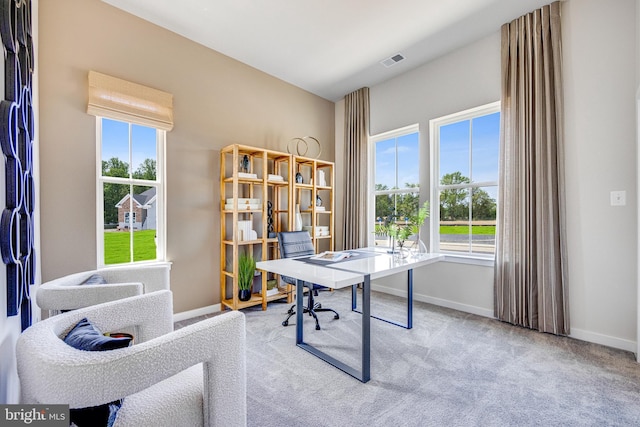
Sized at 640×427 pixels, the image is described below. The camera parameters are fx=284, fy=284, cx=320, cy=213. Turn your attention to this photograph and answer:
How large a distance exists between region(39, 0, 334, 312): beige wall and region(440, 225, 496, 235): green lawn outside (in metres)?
2.55

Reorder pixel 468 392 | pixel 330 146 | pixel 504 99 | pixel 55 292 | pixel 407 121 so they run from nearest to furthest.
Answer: pixel 55 292, pixel 468 392, pixel 504 99, pixel 407 121, pixel 330 146

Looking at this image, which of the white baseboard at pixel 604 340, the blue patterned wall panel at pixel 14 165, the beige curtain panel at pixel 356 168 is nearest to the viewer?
the blue patterned wall panel at pixel 14 165

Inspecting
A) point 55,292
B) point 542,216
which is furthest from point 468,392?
point 55,292

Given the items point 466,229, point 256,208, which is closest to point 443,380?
point 466,229

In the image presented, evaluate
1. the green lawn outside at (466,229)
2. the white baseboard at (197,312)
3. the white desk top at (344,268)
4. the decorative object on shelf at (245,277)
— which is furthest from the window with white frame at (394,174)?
the white baseboard at (197,312)

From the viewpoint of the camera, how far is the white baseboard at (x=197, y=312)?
9.94 feet

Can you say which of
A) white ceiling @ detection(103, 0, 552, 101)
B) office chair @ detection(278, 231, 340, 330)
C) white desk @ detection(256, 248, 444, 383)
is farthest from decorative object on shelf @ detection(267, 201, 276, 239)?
white ceiling @ detection(103, 0, 552, 101)

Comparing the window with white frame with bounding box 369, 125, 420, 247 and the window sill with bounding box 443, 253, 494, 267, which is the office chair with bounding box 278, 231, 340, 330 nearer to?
the window with white frame with bounding box 369, 125, 420, 247

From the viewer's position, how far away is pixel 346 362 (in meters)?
2.20

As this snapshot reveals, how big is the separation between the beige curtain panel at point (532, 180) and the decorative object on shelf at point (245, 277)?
2.75 meters

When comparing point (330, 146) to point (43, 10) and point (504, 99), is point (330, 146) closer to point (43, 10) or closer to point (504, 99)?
point (504, 99)

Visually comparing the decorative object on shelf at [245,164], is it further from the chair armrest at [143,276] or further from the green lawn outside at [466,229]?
the green lawn outside at [466,229]

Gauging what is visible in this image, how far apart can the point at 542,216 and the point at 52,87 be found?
4474 millimetres

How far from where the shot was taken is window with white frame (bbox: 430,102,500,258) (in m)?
3.26
